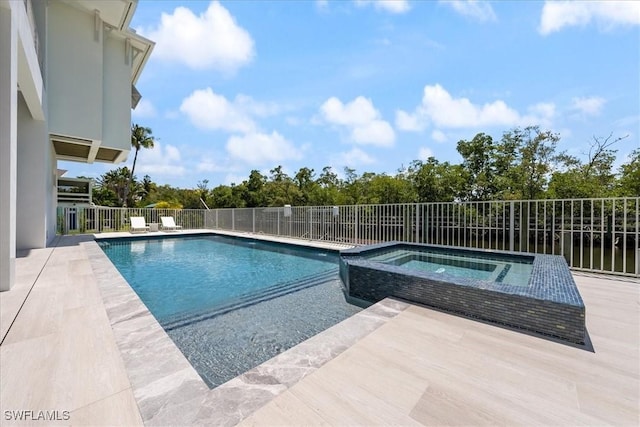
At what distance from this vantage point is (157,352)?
217 centimetres

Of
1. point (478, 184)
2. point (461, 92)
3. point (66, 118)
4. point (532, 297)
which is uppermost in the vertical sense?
point (461, 92)

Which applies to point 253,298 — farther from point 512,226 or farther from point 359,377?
point 512,226

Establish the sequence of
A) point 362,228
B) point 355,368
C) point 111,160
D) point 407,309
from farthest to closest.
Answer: point 111,160 → point 362,228 → point 407,309 → point 355,368

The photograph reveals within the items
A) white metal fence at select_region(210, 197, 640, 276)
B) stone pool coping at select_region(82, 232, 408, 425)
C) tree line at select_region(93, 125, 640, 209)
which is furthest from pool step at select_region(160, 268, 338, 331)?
tree line at select_region(93, 125, 640, 209)

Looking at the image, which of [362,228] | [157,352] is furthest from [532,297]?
[362,228]

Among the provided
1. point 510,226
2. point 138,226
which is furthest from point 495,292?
point 138,226

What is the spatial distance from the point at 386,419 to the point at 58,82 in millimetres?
11648

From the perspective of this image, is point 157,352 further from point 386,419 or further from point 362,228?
point 362,228

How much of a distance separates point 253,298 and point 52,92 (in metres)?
9.06

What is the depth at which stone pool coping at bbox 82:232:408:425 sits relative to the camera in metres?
1.54

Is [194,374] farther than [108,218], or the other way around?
[108,218]

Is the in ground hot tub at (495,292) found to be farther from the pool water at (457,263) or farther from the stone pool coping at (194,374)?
the stone pool coping at (194,374)

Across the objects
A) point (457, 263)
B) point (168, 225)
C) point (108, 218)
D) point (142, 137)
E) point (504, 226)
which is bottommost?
point (457, 263)

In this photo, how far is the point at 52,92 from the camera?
26.3 ft
